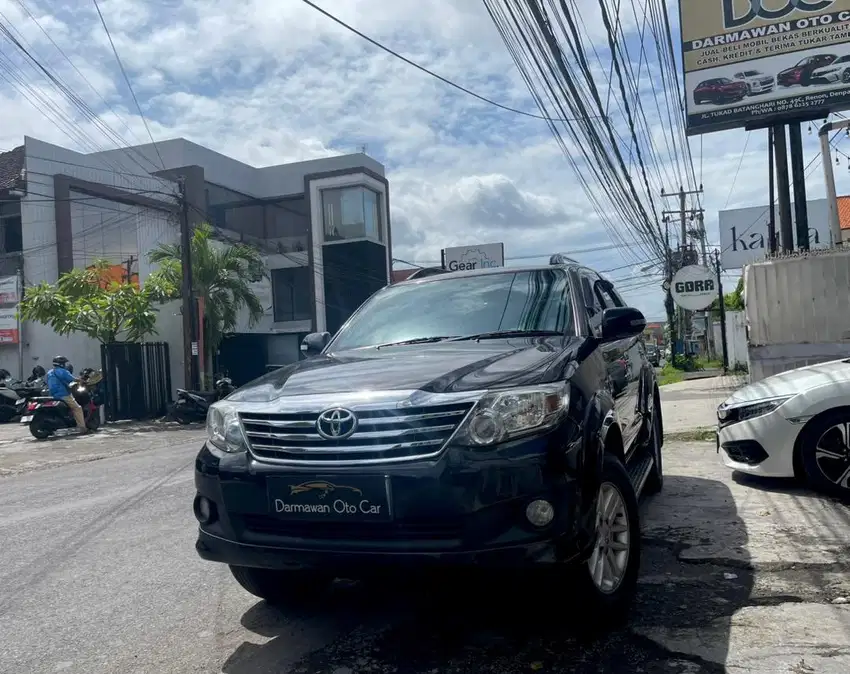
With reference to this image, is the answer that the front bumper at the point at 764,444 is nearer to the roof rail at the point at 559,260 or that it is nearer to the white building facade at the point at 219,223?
the roof rail at the point at 559,260

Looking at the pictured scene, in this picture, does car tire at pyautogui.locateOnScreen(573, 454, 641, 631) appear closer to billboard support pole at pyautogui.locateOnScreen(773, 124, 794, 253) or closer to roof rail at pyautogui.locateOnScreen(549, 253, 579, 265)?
roof rail at pyautogui.locateOnScreen(549, 253, 579, 265)

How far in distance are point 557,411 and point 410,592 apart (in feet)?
5.03

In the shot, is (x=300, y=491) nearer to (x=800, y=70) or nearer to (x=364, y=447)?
(x=364, y=447)

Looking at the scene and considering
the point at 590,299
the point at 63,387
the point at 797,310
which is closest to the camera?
the point at 590,299

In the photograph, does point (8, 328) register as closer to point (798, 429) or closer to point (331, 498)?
point (798, 429)

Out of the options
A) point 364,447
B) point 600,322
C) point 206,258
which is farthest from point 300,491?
point 206,258

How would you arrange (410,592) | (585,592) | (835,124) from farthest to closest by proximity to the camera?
(835,124) < (410,592) < (585,592)

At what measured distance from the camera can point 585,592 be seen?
311 cm

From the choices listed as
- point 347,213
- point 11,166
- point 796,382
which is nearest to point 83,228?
point 11,166

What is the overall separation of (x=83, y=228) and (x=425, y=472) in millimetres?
31487

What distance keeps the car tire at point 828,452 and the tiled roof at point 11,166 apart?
27557 mm

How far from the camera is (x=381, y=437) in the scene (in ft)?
9.72

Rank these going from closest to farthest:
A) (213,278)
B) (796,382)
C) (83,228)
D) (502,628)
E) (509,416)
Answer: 1. (509,416)
2. (502,628)
3. (796,382)
4. (213,278)
5. (83,228)

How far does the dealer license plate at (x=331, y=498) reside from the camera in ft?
9.52
